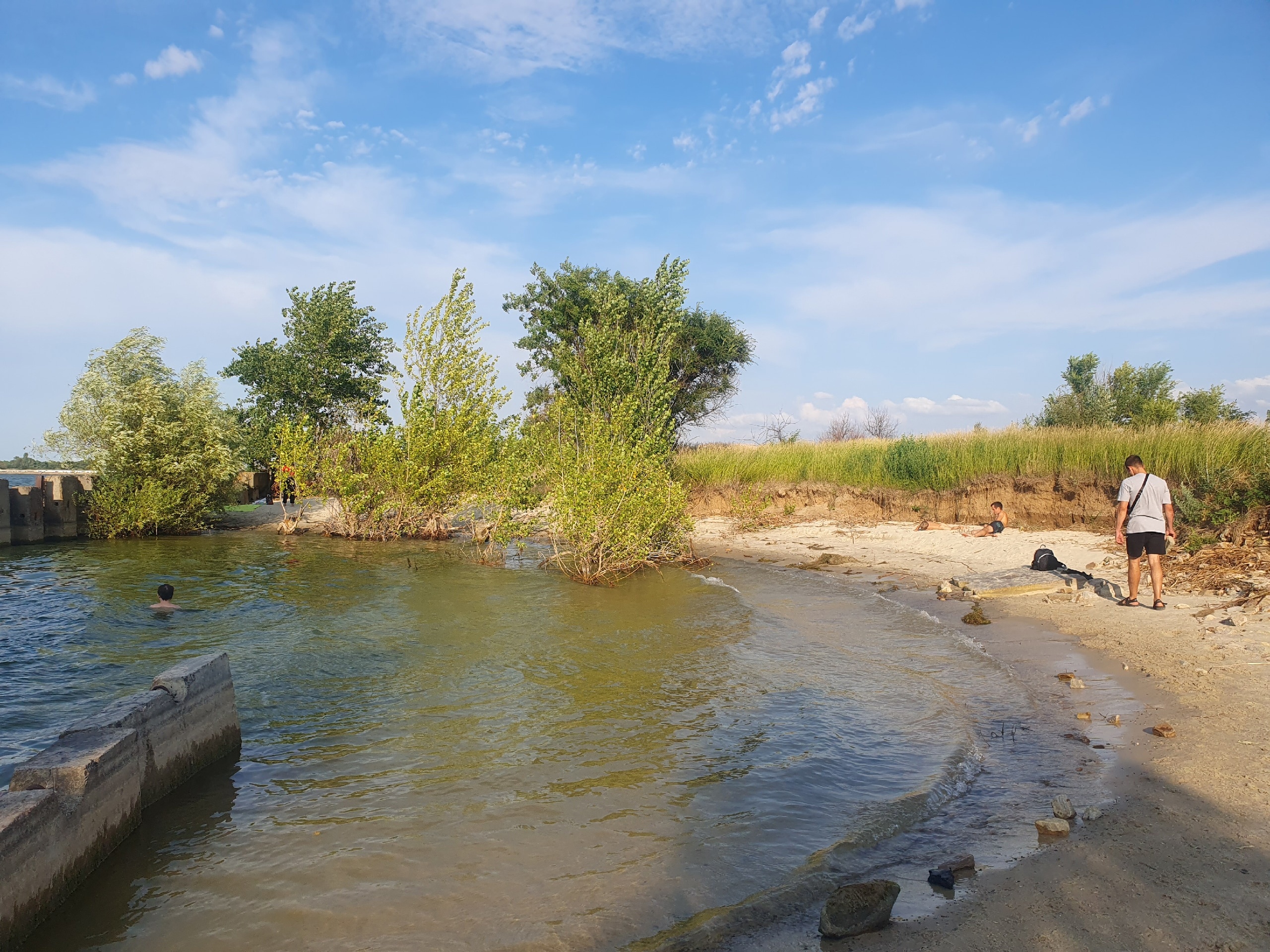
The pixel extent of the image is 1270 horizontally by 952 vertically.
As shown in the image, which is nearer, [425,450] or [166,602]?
[166,602]

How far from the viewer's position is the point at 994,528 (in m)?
17.5

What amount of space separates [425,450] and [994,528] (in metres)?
14.9

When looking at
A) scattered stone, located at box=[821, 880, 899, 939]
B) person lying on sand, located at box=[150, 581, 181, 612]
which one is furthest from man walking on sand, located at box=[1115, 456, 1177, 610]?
person lying on sand, located at box=[150, 581, 181, 612]

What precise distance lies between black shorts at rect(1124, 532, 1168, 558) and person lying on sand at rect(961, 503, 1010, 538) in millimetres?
6769

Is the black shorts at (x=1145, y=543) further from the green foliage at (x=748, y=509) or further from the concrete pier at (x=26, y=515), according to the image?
the concrete pier at (x=26, y=515)

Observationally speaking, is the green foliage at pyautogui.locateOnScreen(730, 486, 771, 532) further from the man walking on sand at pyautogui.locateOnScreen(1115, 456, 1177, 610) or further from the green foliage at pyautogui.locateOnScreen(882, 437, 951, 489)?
the man walking on sand at pyautogui.locateOnScreen(1115, 456, 1177, 610)

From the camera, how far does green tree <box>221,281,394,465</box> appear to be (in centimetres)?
2944

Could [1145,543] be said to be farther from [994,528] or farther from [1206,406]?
[1206,406]

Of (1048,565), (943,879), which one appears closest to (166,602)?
(943,879)

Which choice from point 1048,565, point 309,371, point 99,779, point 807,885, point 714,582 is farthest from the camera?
point 309,371

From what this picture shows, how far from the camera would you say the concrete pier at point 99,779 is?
3562 mm

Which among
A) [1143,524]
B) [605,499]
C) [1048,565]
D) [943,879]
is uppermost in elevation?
[605,499]

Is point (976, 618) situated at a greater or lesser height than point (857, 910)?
lesser

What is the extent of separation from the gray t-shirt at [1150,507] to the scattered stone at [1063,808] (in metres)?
7.26
